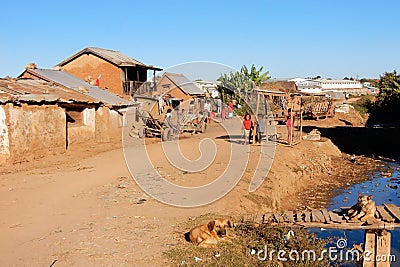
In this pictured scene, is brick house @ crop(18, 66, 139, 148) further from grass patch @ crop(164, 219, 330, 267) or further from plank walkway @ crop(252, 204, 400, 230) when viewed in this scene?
plank walkway @ crop(252, 204, 400, 230)

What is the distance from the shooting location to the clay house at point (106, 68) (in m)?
29.1

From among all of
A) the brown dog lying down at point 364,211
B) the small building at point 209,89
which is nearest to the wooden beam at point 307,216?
the brown dog lying down at point 364,211

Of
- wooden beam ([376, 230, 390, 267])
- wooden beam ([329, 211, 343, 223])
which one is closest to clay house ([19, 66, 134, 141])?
wooden beam ([329, 211, 343, 223])

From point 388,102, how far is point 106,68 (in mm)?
24762

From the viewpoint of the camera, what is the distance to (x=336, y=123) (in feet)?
110

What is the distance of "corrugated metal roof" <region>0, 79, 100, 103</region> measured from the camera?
42.4ft

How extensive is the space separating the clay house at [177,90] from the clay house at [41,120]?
19.8 m

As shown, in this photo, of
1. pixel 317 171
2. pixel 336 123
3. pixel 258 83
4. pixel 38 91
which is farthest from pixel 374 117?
pixel 38 91

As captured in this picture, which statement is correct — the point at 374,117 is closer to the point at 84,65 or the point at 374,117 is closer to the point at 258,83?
the point at 258,83

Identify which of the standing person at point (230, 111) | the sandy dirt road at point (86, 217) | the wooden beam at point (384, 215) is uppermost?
the standing person at point (230, 111)

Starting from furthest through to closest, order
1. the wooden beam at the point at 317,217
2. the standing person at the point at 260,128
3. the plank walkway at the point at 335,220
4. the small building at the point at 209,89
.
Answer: the small building at the point at 209,89 → the standing person at the point at 260,128 → the wooden beam at the point at 317,217 → the plank walkway at the point at 335,220

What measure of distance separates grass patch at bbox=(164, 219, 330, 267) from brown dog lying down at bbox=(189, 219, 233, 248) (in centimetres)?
12

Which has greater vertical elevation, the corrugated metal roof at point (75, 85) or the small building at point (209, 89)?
the small building at point (209, 89)

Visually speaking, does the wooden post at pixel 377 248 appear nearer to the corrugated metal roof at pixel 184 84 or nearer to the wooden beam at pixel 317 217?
the wooden beam at pixel 317 217
